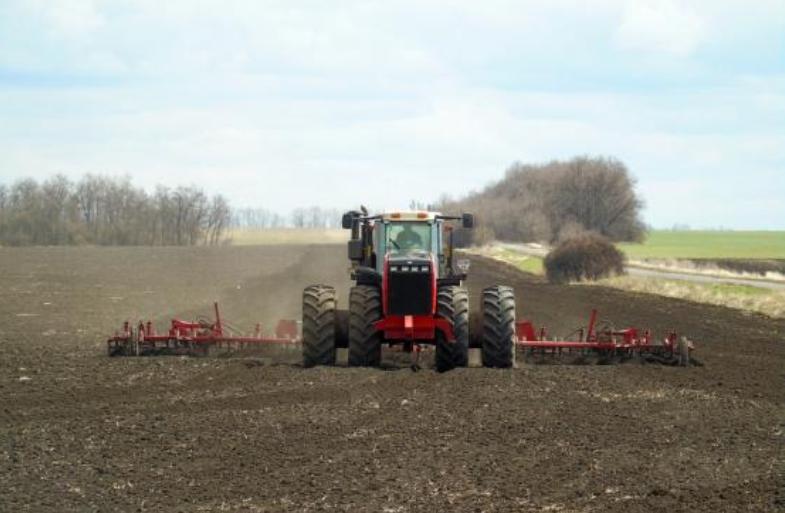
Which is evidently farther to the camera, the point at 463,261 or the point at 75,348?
the point at 75,348

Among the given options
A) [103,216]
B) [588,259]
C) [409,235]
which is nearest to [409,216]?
[409,235]

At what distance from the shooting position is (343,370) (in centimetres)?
1327

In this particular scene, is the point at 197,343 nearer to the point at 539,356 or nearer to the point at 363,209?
the point at 363,209

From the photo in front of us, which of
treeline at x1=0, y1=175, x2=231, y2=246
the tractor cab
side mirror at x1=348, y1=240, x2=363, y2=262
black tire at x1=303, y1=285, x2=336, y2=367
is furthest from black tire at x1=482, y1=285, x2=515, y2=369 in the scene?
treeline at x1=0, y1=175, x2=231, y2=246

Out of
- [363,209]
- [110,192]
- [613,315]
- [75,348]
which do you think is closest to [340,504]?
[363,209]

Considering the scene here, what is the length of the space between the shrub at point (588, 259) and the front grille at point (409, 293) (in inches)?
1168

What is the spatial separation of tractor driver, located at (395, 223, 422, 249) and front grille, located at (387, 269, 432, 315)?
1056mm

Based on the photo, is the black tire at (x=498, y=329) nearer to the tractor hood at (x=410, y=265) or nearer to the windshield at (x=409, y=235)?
the tractor hood at (x=410, y=265)

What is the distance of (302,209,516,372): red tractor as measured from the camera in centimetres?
1331

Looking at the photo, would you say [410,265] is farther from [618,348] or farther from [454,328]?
[618,348]

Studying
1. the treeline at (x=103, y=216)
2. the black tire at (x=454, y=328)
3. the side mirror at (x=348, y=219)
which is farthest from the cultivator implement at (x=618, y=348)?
the treeline at (x=103, y=216)

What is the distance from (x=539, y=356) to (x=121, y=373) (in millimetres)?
6675

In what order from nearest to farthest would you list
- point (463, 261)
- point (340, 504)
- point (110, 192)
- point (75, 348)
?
1. point (340, 504)
2. point (463, 261)
3. point (75, 348)
4. point (110, 192)

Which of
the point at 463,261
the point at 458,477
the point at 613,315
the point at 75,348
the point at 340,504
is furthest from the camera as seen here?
the point at 613,315
